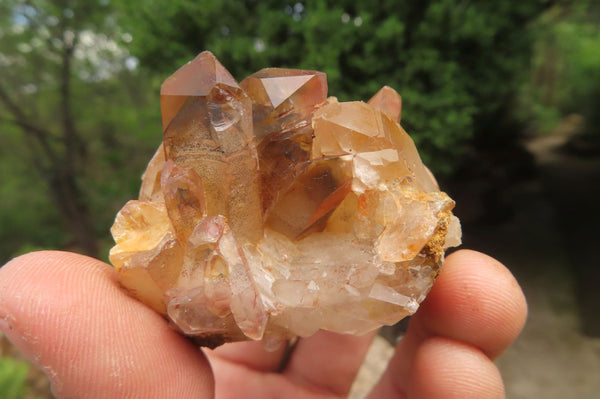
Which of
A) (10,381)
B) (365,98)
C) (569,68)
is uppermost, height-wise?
(365,98)

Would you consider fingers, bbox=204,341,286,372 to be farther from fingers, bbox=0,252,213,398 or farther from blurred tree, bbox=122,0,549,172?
blurred tree, bbox=122,0,549,172

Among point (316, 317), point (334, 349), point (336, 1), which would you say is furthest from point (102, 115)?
point (316, 317)

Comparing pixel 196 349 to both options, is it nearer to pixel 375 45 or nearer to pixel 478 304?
pixel 478 304

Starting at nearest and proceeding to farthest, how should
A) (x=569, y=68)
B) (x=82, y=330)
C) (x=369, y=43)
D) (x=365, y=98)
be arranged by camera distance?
1. (x=82, y=330)
2. (x=369, y=43)
3. (x=365, y=98)
4. (x=569, y=68)

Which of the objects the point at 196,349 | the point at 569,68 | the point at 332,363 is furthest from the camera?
the point at 569,68

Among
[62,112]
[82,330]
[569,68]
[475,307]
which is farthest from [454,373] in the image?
[569,68]

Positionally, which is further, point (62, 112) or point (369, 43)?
point (62, 112)

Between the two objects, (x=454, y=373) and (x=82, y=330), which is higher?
(x=82, y=330)

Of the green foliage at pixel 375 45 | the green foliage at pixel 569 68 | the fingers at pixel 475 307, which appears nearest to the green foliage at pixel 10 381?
the green foliage at pixel 375 45

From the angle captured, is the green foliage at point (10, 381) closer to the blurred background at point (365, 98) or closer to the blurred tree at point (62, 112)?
the blurred background at point (365, 98)
